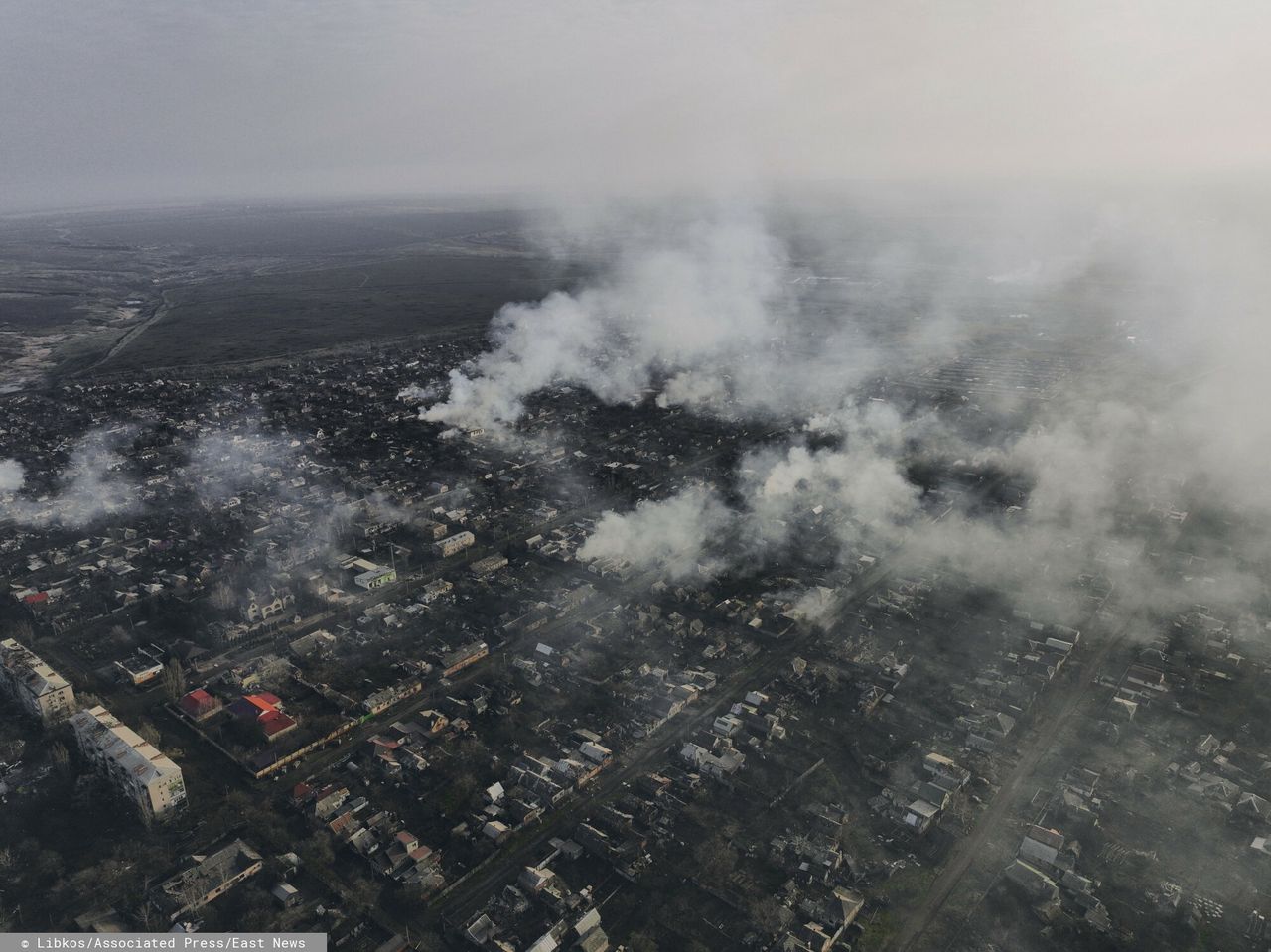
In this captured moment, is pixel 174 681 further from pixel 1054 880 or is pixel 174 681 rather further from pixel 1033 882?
pixel 1054 880

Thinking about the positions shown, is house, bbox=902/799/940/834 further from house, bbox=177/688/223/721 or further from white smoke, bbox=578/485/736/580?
house, bbox=177/688/223/721

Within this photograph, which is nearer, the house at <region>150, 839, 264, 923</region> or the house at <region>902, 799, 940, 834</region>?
the house at <region>150, 839, 264, 923</region>

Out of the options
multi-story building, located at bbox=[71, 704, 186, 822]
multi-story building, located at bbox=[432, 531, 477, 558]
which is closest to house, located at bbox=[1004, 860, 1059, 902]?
multi-story building, located at bbox=[71, 704, 186, 822]

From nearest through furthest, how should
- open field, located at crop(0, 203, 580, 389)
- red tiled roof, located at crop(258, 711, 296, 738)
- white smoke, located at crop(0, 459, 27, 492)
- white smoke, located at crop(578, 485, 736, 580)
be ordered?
1. red tiled roof, located at crop(258, 711, 296, 738)
2. white smoke, located at crop(578, 485, 736, 580)
3. white smoke, located at crop(0, 459, 27, 492)
4. open field, located at crop(0, 203, 580, 389)

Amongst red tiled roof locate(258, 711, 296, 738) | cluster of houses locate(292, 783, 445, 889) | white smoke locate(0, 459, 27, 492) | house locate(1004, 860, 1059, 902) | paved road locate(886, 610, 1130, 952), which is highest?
white smoke locate(0, 459, 27, 492)

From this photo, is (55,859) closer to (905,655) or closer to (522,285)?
(905,655)

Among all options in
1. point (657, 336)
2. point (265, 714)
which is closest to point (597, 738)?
point (265, 714)
